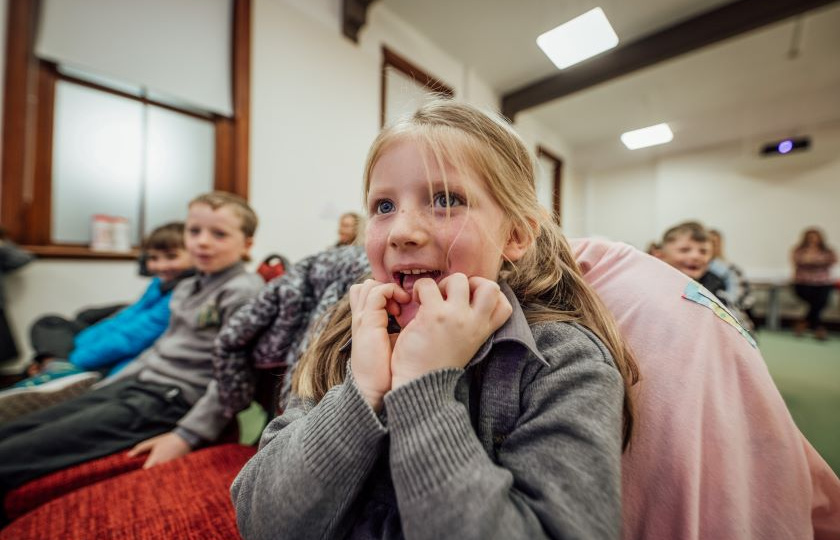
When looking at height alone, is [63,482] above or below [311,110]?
below

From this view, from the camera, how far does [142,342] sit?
1.57 meters

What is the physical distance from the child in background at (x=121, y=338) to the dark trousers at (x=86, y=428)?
0.20m

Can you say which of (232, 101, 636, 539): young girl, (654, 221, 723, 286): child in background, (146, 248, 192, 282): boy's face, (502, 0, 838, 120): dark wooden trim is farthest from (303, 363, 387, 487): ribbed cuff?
(502, 0, 838, 120): dark wooden trim

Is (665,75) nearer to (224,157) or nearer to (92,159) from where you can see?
(224,157)

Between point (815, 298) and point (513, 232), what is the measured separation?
726cm

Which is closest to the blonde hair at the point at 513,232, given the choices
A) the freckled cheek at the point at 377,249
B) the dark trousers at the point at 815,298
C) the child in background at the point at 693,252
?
the freckled cheek at the point at 377,249

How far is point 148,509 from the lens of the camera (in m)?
0.76

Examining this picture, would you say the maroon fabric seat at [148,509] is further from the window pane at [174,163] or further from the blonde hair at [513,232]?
the window pane at [174,163]

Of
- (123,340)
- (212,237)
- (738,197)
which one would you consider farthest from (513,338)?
(738,197)

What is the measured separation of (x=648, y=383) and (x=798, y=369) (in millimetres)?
3840

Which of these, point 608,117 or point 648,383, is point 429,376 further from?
point 608,117

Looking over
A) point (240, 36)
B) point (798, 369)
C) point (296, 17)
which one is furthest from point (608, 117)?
point (240, 36)

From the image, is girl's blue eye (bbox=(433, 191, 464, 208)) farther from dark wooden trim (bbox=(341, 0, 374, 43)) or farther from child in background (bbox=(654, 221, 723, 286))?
dark wooden trim (bbox=(341, 0, 374, 43))

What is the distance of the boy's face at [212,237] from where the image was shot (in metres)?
1.39
